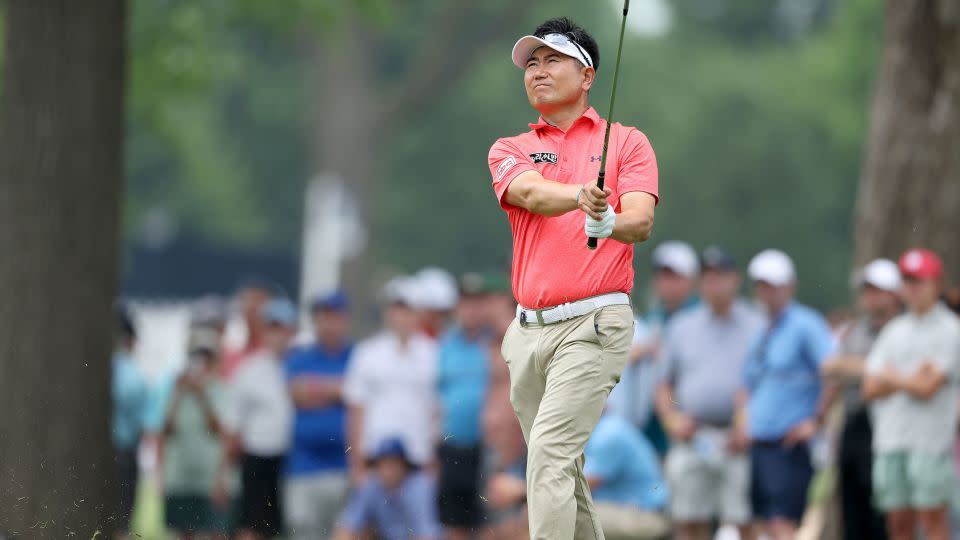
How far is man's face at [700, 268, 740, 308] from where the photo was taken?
40.1 ft

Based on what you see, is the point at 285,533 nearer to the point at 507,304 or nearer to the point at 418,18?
the point at 507,304

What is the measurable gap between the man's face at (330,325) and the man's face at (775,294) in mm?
3265

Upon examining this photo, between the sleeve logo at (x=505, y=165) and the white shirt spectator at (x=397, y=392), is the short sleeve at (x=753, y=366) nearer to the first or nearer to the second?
the white shirt spectator at (x=397, y=392)

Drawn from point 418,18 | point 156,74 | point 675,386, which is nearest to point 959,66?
point 675,386

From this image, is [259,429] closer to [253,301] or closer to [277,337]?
[277,337]

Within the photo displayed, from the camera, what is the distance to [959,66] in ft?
44.4

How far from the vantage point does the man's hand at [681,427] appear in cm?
1201

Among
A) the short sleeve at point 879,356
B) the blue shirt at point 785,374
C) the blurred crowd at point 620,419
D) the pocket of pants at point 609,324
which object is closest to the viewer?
the pocket of pants at point 609,324

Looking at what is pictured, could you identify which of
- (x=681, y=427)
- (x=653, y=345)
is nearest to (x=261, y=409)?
(x=653, y=345)

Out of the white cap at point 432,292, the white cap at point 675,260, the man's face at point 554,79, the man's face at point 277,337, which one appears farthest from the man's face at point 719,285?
the man's face at point 554,79

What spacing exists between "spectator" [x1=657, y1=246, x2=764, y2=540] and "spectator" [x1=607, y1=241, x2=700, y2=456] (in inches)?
5.3

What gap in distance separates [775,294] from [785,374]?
23.1 inches

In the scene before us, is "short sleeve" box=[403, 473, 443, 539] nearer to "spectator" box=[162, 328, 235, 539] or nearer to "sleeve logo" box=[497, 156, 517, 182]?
"spectator" box=[162, 328, 235, 539]

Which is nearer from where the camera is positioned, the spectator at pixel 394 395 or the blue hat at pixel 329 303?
the spectator at pixel 394 395
